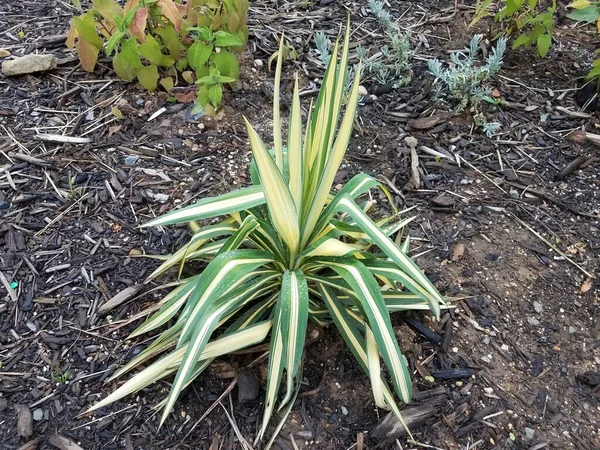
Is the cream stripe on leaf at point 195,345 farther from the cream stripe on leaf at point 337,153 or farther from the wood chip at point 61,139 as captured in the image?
the wood chip at point 61,139

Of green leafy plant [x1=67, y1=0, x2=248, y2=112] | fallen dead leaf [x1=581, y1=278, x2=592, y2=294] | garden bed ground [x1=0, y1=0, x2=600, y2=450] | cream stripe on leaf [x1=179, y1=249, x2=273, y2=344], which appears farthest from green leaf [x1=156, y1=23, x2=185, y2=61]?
fallen dead leaf [x1=581, y1=278, x2=592, y2=294]

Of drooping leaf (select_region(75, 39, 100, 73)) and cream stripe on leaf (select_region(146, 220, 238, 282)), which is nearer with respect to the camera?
cream stripe on leaf (select_region(146, 220, 238, 282))

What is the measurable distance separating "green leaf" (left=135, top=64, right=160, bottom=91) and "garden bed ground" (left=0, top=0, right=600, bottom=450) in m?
0.08

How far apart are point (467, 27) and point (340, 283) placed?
2.17 meters

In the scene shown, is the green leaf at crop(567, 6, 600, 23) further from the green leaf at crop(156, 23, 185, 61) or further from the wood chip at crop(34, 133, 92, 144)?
the wood chip at crop(34, 133, 92, 144)

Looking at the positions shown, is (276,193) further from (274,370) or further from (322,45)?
(322,45)

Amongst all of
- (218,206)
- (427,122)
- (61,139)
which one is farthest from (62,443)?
(427,122)

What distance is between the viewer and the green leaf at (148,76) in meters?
2.56

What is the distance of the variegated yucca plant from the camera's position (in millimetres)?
1428

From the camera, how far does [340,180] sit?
2393mm

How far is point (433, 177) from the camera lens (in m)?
2.46

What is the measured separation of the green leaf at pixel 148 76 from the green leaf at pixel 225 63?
320mm

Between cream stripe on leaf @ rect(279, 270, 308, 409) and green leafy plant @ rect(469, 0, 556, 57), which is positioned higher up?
green leafy plant @ rect(469, 0, 556, 57)

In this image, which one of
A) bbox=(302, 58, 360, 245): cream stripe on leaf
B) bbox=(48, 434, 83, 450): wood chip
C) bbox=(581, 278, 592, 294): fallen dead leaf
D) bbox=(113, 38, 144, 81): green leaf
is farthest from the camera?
bbox=(113, 38, 144, 81): green leaf
